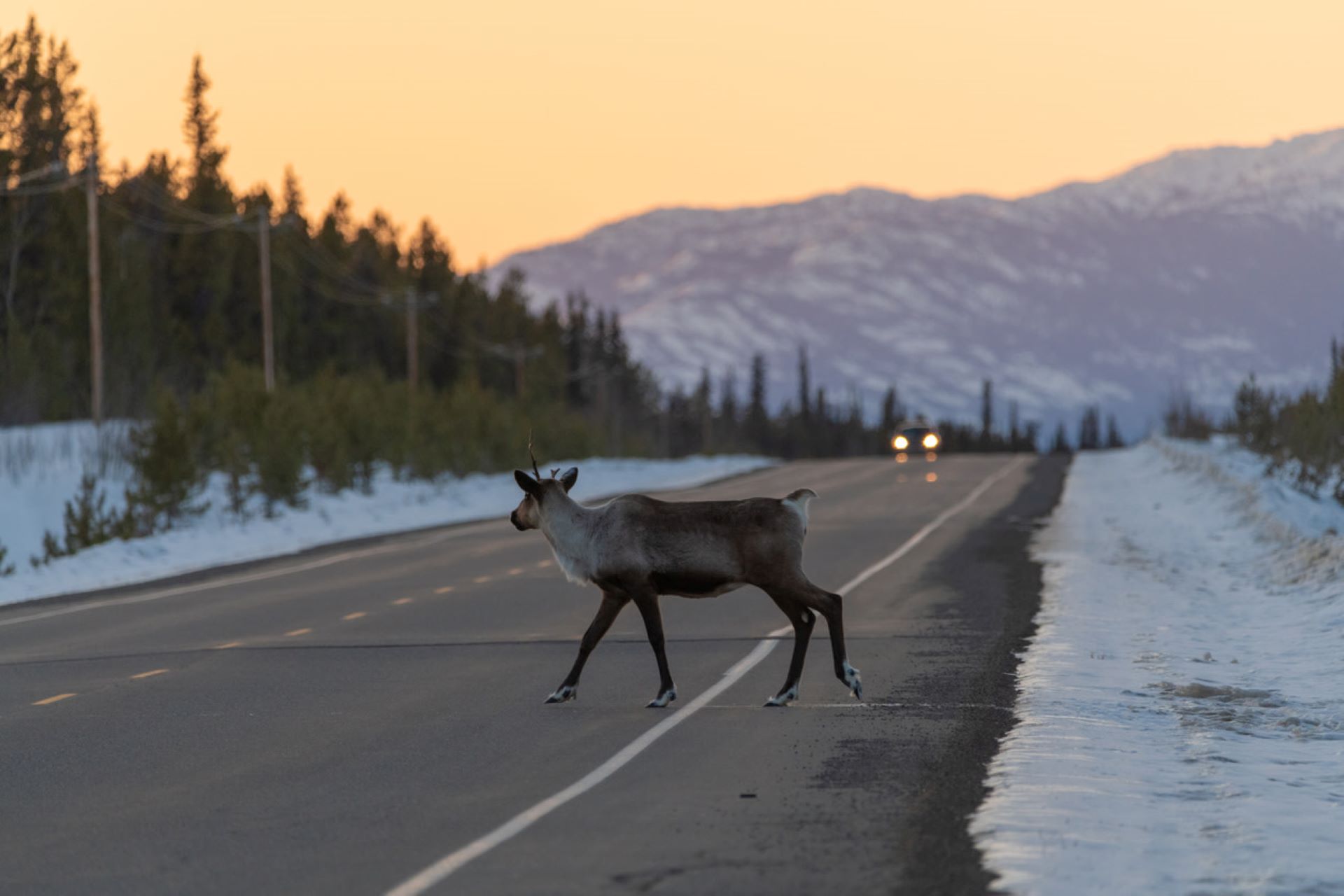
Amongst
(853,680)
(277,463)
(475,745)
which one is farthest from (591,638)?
(277,463)

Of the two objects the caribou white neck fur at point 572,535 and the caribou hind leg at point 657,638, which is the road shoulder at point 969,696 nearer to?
the caribou hind leg at point 657,638

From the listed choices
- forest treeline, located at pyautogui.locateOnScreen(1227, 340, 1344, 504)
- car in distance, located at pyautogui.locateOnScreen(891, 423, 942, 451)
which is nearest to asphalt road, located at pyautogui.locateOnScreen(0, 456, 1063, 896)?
forest treeline, located at pyautogui.locateOnScreen(1227, 340, 1344, 504)

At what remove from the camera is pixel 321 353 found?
8756 cm

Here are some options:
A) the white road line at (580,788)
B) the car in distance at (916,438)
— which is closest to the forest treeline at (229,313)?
the car in distance at (916,438)

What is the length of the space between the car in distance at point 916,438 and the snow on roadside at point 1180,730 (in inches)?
1748

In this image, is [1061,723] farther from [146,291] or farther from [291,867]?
[146,291]

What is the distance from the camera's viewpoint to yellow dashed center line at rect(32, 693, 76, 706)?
40.1ft

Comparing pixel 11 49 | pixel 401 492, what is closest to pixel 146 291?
pixel 11 49

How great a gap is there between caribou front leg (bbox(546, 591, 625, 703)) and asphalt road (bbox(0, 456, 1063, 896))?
110 millimetres

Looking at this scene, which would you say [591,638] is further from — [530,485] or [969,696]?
[969,696]

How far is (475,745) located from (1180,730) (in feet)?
13.4

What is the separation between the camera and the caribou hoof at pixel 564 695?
11.5 meters

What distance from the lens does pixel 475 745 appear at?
1013cm

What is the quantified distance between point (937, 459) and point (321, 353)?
34959 mm
